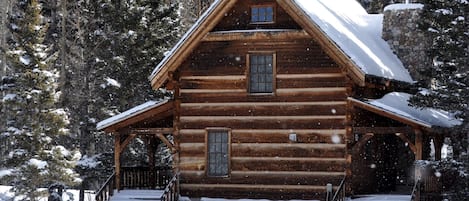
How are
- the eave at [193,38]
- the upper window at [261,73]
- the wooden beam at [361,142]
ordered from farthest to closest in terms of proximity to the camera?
the upper window at [261,73] → the eave at [193,38] → the wooden beam at [361,142]

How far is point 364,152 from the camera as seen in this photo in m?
26.6

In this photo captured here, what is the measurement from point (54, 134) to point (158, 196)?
7.12 m

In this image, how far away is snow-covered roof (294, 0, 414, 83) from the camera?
2502cm

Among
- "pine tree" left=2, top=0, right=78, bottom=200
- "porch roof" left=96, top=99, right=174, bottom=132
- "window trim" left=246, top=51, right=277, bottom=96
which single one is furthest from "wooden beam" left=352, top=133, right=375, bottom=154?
"pine tree" left=2, top=0, right=78, bottom=200

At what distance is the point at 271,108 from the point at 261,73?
4.20ft

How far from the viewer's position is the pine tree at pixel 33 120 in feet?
102

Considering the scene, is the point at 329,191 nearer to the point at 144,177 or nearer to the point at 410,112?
the point at 410,112

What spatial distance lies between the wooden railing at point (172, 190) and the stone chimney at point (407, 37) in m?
11.4

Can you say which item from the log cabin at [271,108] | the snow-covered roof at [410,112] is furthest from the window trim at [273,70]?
the snow-covered roof at [410,112]

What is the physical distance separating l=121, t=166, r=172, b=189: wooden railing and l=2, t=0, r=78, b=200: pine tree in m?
3.72

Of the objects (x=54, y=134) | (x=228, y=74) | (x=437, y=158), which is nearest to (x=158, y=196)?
(x=228, y=74)

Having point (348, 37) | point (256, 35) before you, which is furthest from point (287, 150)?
point (348, 37)

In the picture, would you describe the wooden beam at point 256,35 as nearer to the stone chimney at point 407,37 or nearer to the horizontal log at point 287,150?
the horizontal log at point 287,150

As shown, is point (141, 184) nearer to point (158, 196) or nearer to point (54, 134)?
point (158, 196)
